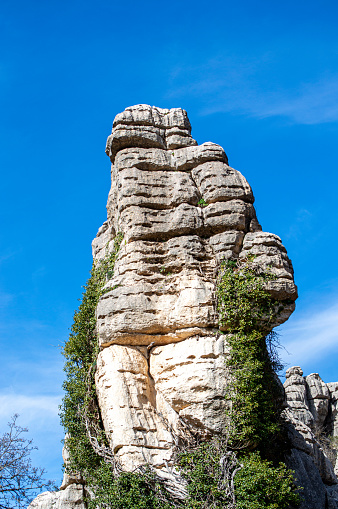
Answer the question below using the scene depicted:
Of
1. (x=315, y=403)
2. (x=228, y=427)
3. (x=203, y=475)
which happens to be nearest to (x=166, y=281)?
(x=228, y=427)

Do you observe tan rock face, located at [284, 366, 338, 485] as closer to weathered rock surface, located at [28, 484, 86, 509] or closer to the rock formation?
the rock formation

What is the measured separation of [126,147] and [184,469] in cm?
1007

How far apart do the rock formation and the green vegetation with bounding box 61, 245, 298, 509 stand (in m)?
0.38

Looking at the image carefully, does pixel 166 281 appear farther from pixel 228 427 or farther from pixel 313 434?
pixel 313 434

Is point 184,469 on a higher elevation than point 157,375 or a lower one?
lower

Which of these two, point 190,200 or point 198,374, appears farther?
point 190,200

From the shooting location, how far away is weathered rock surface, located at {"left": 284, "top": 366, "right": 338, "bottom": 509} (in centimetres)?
1852

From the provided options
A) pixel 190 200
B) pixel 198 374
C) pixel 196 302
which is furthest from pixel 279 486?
pixel 190 200

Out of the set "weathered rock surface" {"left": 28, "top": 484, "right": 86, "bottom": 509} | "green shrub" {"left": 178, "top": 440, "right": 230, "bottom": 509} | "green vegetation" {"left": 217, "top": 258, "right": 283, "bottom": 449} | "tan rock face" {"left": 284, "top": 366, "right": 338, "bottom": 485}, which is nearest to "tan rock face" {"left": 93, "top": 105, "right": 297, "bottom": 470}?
"green vegetation" {"left": 217, "top": 258, "right": 283, "bottom": 449}

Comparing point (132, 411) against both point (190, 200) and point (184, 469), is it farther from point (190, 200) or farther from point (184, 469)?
point (190, 200)

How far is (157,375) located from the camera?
15.6 metres

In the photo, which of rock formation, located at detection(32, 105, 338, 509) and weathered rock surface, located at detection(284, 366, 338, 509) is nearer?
rock formation, located at detection(32, 105, 338, 509)

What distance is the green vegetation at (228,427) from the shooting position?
1366 cm

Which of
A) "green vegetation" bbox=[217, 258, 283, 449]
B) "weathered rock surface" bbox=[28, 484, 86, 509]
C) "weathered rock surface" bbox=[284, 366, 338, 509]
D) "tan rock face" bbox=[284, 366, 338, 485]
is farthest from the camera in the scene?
"tan rock face" bbox=[284, 366, 338, 485]
